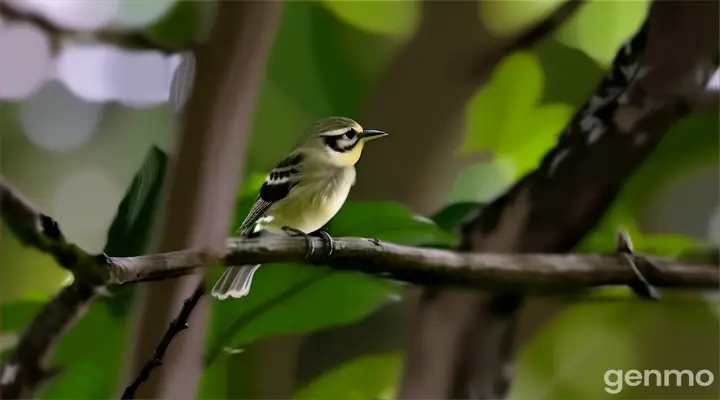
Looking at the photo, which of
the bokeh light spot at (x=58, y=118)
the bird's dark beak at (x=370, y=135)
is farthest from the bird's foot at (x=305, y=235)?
the bokeh light spot at (x=58, y=118)

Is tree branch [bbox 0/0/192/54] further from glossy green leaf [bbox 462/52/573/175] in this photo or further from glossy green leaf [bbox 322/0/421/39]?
glossy green leaf [bbox 462/52/573/175]

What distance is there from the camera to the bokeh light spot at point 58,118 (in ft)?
2.09

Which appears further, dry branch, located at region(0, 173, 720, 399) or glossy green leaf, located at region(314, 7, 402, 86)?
glossy green leaf, located at region(314, 7, 402, 86)

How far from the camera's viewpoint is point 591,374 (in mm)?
673

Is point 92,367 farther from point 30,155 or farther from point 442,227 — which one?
point 442,227

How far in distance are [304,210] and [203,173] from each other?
0.10m

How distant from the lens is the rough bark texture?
2.24 feet

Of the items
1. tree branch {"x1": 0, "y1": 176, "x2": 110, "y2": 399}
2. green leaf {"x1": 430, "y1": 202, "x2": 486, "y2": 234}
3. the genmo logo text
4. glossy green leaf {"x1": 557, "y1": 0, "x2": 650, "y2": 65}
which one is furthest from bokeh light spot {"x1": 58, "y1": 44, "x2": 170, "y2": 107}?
the genmo logo text

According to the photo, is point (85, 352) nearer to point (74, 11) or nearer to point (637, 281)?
point (74, 11)

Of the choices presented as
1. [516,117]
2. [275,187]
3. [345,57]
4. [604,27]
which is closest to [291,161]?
[275,187]

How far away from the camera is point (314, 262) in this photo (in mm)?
621

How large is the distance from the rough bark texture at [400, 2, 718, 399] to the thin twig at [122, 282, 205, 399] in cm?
25

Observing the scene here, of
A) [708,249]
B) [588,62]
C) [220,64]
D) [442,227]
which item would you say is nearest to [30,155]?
[220,64]

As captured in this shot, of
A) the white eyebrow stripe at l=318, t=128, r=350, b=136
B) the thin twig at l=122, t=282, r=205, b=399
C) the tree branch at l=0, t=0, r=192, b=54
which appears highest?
the tree branch at l=0, t=0, r=192, b=54
